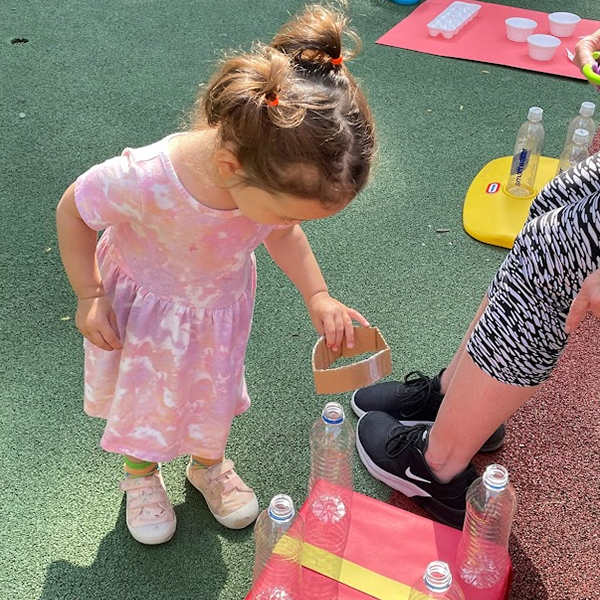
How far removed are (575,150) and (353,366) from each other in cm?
143

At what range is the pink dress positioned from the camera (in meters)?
1.16

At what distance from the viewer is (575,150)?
2377 mm

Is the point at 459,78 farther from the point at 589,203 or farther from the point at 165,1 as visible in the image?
the point at 589,203

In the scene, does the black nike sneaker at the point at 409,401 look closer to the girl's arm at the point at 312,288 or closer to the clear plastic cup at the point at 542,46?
the girl's arm at the point at 312,288

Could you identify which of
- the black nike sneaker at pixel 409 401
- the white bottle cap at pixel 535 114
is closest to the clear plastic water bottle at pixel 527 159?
the white bottle cap at pixel 535 114

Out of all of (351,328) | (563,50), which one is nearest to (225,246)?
(351,328)

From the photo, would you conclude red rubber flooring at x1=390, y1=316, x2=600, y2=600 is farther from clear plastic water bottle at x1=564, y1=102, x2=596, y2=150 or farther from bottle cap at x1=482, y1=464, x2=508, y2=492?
clear plastic water bottle at x1=564, y1=102, x2=596, y2=150

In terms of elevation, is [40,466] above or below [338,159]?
below

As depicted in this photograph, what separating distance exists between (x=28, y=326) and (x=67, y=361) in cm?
17

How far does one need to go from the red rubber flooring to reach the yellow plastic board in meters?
0.44

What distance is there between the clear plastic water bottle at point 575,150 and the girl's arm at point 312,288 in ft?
4.03

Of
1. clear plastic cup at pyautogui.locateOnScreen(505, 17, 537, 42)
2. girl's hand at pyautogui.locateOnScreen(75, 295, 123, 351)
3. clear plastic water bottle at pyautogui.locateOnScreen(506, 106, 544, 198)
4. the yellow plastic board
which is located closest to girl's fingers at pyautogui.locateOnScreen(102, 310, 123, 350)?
girl's hand at pyautogui.locateOnScreen(75, 295, 123, 351)

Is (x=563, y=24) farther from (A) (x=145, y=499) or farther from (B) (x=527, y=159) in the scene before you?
(A) (x=145, y=499)

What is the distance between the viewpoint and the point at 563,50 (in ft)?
10.5
